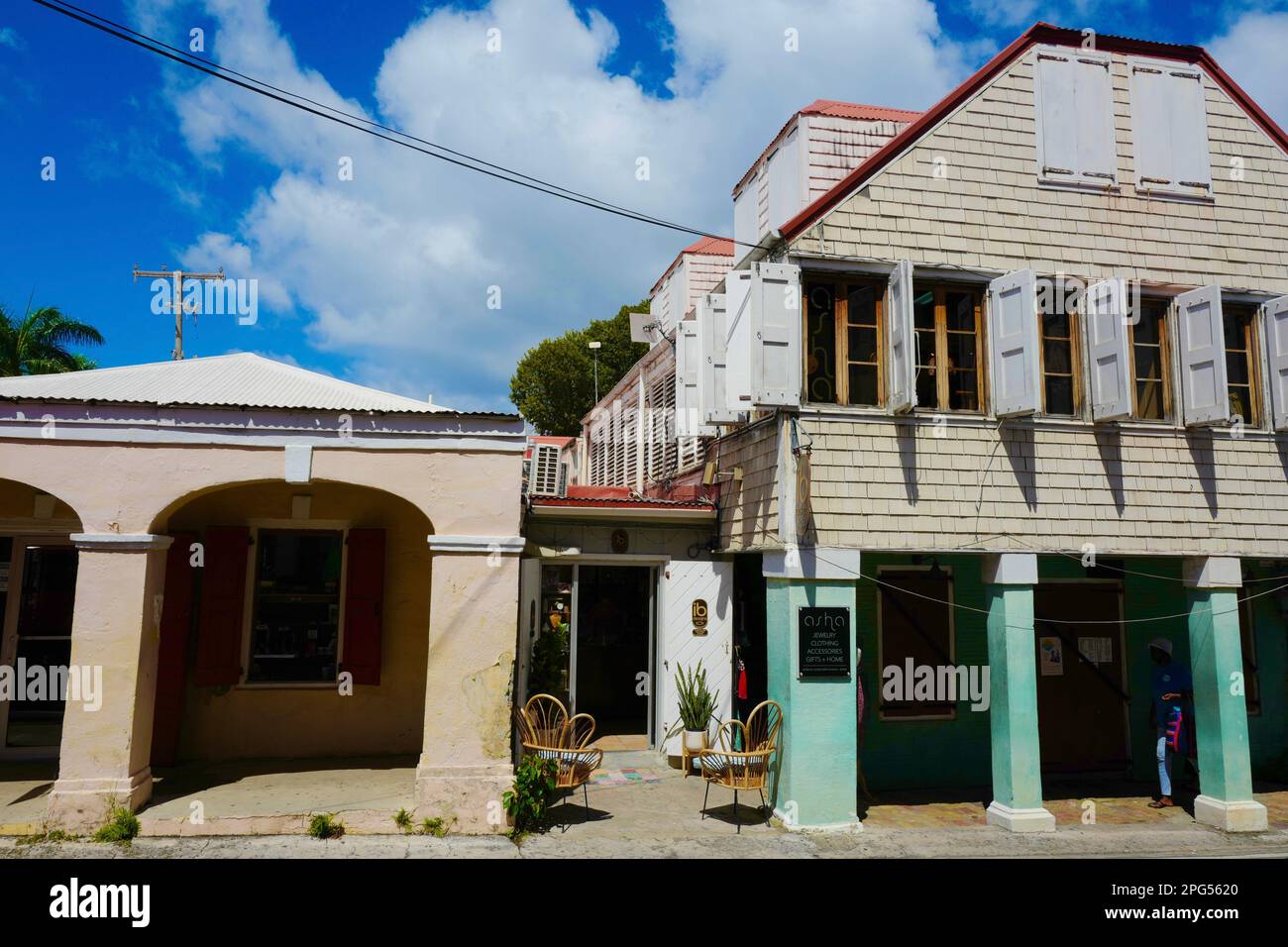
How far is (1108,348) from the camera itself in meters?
8.42

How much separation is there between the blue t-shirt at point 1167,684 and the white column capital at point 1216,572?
1100 millimetres

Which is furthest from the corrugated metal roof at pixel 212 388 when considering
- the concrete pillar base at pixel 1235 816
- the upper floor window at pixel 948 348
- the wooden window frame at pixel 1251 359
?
the wooden window frame at pixel 1251 359

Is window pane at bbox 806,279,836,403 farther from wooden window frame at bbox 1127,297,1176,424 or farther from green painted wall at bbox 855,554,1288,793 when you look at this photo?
wooden window frame at bbox 1127,297,1176,424

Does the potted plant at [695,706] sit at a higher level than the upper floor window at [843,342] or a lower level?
lower

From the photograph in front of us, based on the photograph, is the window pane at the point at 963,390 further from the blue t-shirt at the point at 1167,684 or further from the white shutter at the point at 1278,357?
the blue t-shirt at the point at 1167,684

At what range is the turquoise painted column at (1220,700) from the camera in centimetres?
828

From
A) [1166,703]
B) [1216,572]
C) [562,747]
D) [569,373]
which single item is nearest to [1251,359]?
[1216,572]

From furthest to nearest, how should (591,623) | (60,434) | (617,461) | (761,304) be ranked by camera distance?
(617,461) < (591,623) < (761,304) < (60,434)

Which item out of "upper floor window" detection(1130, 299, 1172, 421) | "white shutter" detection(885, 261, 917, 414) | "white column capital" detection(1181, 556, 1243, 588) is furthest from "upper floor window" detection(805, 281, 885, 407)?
"white column capital" detection(1181, 556, 1243, 588)

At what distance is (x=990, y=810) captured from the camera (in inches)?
317

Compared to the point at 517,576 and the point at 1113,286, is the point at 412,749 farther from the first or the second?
the point at 1113,286

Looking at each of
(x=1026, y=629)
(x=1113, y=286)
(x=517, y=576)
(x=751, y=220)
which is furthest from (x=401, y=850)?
(x=751, y=220)

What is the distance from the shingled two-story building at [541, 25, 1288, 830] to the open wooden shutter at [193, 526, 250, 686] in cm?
496
